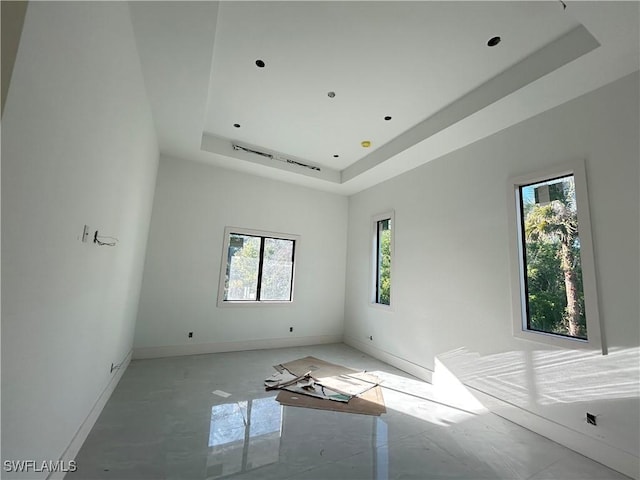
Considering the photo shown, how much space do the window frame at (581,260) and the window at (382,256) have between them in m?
2.01

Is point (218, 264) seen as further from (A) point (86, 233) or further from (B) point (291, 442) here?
(B) point (291, 442)

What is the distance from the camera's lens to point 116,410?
265 cm

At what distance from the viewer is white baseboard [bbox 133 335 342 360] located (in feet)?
14.0

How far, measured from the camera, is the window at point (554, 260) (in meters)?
2.47

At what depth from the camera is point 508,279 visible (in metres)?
3.06

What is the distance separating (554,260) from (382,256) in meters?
2.72

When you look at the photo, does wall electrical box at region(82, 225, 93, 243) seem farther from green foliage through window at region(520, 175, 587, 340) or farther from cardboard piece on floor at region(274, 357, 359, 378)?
green foliage through window at region(520, 175, 587, 340)

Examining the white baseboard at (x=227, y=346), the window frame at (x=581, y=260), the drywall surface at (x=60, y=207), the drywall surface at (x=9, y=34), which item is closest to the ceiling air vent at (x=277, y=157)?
the drywall surface at (x=60, y=207)

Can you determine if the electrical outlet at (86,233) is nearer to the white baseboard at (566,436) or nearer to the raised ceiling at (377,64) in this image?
the raised ceiling at (377,64)

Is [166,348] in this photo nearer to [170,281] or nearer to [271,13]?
[170,281]

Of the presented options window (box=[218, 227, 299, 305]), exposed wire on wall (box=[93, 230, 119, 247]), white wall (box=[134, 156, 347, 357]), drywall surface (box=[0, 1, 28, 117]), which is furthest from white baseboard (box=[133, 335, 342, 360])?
drywall surface (box=[0, 1, 28, 117])

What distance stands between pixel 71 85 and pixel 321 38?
1981 mm

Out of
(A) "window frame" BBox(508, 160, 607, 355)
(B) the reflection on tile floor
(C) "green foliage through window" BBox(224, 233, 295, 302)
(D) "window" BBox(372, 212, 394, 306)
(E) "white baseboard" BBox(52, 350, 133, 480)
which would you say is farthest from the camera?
A: (C) "green foliage through window" BBox(224, 233, 295, 302)

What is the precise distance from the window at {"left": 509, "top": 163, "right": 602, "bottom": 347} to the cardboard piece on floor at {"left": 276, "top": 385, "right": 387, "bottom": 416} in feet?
5.58
